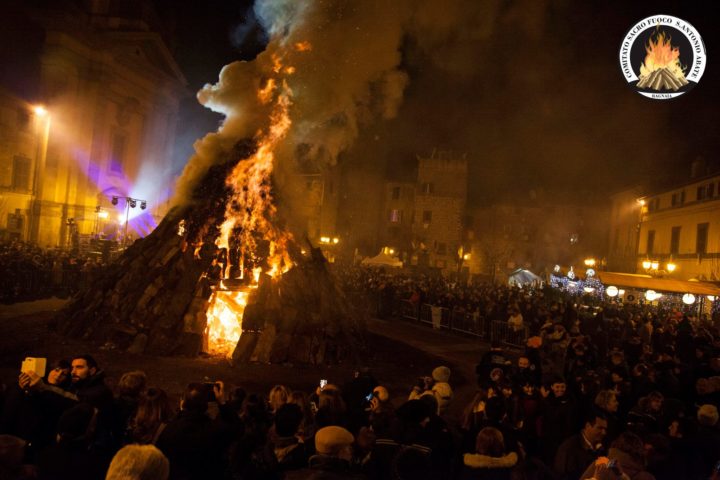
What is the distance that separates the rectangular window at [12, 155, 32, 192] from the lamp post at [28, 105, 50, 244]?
55 cm

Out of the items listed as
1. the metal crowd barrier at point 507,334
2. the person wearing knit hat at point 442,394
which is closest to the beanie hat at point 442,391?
the person wearing knit hat at point 442,394

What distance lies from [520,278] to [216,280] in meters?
35.3

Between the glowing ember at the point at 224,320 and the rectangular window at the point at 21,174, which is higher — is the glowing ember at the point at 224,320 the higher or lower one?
the lower one

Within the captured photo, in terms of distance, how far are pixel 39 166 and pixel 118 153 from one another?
857 cm

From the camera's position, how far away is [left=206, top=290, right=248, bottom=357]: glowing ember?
1591cm

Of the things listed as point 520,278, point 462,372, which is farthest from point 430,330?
point 520,278

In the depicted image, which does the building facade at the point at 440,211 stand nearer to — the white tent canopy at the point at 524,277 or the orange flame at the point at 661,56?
the white tent canopy at the point at 524,277

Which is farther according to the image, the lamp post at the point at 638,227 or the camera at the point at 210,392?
the lamp post at the point at 638,227

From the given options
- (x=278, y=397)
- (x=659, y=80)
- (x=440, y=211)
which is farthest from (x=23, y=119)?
(x=440, y=211)

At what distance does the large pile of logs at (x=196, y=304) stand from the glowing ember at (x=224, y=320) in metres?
0.54

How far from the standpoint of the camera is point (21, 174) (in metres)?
40.5

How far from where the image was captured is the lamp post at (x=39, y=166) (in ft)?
134

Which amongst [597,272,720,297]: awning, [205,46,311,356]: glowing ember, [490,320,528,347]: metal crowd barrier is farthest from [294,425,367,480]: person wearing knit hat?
[597,272,720,297]: awning

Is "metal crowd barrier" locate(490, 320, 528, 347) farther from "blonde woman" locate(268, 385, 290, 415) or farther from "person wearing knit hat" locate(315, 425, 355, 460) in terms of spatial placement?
"person wearing knit hat" locate(315, 425, 355, 460)
